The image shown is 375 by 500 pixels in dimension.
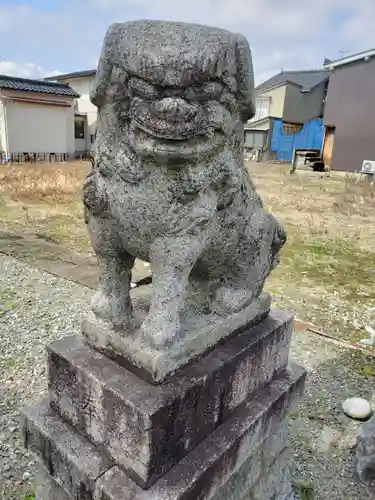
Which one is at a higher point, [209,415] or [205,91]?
[205,91]

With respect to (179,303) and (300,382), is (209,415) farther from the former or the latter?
(300,382)

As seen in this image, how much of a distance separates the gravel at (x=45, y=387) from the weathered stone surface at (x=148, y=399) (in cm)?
89

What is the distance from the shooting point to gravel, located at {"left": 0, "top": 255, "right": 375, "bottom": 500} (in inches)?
88.1

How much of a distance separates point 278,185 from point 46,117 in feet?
33.9

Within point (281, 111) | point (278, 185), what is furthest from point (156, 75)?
point (281, 111)

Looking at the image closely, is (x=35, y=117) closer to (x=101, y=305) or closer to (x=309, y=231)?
(x=309, y=231)

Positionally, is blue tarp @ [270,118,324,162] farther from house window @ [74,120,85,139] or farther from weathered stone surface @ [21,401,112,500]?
weathered stone surface @ [21,401,112,500]

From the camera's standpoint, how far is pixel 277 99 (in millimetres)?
25781

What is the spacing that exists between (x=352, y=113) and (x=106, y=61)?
1678 cm

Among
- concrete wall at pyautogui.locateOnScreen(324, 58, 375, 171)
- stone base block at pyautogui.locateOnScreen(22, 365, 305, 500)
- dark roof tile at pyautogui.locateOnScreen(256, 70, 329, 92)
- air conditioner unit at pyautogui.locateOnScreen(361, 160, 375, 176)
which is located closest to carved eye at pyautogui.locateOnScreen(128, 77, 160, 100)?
stone base block at pyautogui.locateOnScreen(22, 365, 305, 500)

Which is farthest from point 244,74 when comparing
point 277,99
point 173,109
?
point 277,99

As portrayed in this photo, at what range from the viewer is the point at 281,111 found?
25672 mm

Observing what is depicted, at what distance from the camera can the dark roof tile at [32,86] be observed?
1589cm

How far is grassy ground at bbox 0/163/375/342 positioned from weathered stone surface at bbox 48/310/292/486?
231 centimetres
